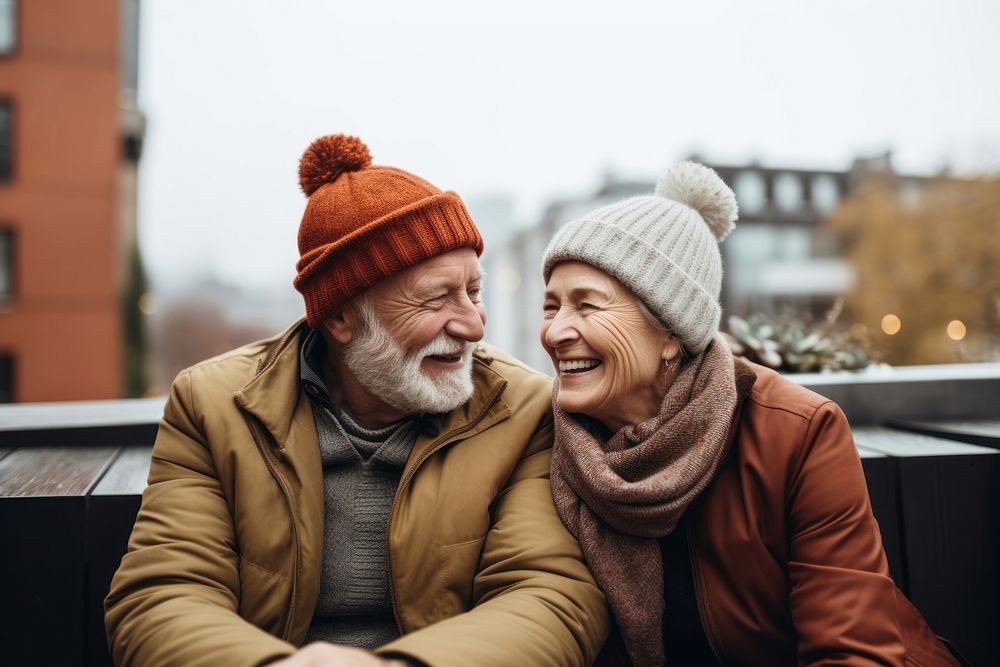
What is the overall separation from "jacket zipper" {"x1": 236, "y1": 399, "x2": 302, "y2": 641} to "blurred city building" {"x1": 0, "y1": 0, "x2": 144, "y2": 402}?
792 inches

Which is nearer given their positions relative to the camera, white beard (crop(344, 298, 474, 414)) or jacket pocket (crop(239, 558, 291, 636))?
jacket pocket (crop(239, 558, 291, 636))

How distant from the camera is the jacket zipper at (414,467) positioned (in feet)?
6.90

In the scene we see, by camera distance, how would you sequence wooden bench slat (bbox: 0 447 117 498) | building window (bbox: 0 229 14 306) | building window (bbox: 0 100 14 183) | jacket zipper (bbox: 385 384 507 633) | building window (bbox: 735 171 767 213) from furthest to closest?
building window (bbox: 735 171 767 213) → building window (bbox: 0 100 14 183) → building window (bbox: 0 229 14 306) → wooden bench slat (bbox: 0 447 117 498) → jacket zipper (bbox: 385 384 507 633)

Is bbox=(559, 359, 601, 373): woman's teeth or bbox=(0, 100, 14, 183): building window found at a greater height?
bbox=(559, 359, 601, 373): woman's teeth

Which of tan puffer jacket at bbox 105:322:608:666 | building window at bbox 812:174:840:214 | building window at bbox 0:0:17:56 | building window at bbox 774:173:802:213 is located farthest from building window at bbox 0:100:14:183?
building window at bbox 812:174:840:214

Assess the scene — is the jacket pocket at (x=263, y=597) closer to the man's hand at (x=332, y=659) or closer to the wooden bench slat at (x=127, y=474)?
the man's hand at (x=332, y=659)

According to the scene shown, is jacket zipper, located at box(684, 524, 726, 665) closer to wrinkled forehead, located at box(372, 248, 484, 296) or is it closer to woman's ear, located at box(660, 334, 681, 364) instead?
woman's ear, located at box(660, 334, 681, 364)

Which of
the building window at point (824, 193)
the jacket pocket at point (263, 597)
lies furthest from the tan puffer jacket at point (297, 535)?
the building window at point (824, 193)

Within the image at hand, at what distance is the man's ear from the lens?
2469mm

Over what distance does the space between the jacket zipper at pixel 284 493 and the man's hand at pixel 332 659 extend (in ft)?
1.33

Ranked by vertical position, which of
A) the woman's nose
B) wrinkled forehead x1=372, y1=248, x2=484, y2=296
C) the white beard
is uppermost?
wrinkled forehead x1=372, y1=248, x2=484, y2=296

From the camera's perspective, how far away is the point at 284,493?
83.1 inches

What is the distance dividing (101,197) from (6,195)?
90.2 inches

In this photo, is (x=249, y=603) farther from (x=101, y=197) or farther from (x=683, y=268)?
(x=101, y=197)
